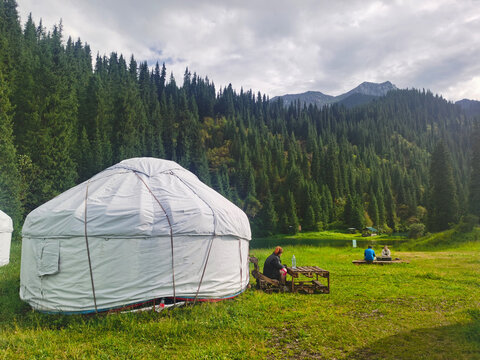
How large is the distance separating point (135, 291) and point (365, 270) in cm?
1043

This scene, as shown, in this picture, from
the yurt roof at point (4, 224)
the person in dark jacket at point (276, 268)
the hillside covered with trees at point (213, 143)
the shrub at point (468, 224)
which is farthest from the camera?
the hillside covered with trees at point (213, 143)

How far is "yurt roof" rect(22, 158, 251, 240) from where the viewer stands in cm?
695

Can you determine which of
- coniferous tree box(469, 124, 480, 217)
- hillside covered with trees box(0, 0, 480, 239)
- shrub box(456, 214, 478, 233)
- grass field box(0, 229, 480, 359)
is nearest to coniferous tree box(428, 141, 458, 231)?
hillside covered with trees box(0, 0, 480, 239)

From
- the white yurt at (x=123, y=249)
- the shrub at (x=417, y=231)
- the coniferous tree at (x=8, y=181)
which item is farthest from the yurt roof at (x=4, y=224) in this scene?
the shrub at (x=417, y=231)

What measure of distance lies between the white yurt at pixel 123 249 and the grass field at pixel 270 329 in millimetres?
463

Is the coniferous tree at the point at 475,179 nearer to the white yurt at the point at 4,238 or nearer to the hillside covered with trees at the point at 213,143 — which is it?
the hillside covered with trees at the point at 213,143

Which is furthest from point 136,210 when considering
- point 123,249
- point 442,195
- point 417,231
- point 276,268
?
point 442,195

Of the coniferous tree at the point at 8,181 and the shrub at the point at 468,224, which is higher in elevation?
the coniferous tree at the point at 8,181

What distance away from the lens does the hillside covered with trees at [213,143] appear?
111 ft

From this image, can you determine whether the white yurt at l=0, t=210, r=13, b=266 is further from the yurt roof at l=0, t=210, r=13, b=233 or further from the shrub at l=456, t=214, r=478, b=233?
the shrub at l=456, t=214, r=478, b=233

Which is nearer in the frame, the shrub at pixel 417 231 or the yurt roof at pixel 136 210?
the yurt roof at pixel 136 210

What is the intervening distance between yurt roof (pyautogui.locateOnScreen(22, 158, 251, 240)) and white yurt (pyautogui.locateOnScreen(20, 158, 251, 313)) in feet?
0.08

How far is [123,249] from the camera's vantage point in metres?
6.93

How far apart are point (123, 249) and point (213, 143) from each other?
93.8 m
